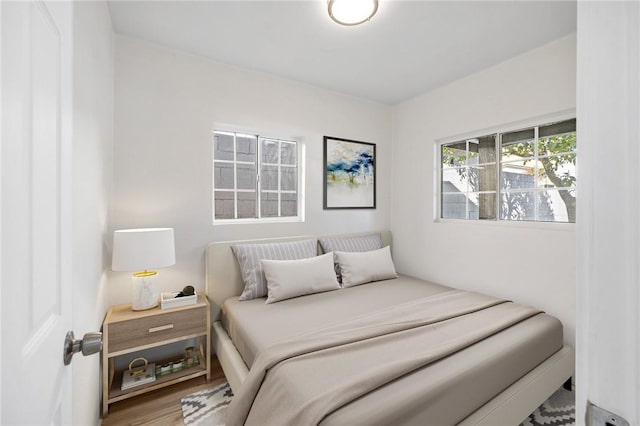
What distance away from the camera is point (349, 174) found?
3.39 meters

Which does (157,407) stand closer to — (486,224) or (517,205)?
(486,224)

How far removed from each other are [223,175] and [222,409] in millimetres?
1902

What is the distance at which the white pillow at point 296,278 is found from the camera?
235 centimetres

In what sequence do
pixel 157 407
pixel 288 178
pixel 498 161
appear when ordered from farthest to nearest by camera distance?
pixel 288 178, pixel 498 161, pixel 157 407

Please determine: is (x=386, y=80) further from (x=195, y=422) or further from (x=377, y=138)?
(x=195, y=422)

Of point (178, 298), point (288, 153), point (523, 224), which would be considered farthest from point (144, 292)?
point (523, 224)

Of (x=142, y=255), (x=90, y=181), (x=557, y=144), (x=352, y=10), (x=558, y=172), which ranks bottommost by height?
(x=142, y=255)

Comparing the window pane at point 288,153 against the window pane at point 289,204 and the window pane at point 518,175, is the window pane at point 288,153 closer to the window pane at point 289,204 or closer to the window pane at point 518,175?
the window pane at point 289,204

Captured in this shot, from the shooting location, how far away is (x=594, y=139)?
436mm

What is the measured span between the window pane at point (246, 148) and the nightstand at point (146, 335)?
141cm

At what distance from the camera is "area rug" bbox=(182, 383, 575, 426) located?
178 cm

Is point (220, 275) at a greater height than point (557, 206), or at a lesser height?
lesser

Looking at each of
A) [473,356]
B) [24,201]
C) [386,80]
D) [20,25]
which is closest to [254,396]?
[473,356]

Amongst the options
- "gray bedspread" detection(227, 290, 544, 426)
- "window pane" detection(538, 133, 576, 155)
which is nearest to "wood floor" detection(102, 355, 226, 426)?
"gray bedspread" detection(227, 290, 544, 426)
